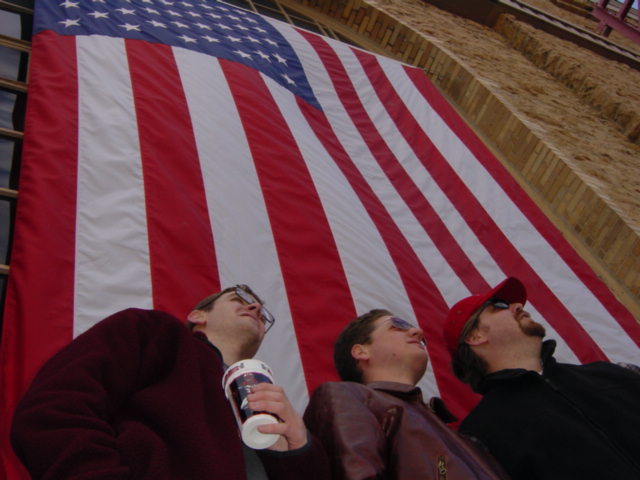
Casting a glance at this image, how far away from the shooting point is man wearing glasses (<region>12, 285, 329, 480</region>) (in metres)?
1.27

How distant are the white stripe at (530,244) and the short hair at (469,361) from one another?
110 cm

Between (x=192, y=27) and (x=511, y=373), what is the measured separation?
9.41ft

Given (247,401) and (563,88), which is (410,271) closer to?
(247,401)


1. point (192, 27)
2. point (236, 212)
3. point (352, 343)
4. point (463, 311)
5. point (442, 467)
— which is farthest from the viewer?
point (192, 27)

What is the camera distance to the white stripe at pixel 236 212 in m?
2.62

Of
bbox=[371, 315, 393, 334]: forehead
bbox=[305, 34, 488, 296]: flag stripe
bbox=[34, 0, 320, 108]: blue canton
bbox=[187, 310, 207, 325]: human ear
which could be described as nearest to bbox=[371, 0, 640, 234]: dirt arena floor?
bbox=[305, 34, 488, 296]: flag stripe

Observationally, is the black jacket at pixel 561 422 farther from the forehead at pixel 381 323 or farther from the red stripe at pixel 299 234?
the red stripe at pixel 299 234

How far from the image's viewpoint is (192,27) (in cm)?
417

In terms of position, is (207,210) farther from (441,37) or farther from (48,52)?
(441,37)

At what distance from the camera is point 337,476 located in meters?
1.60

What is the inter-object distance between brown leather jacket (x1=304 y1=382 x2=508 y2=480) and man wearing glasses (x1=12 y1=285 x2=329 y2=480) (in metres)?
0.14

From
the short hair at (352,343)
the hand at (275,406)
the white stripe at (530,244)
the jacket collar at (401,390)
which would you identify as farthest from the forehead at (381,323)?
the white stripe at (530,244)

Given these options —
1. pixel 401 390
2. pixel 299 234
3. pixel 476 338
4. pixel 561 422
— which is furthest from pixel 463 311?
pixel 299 234

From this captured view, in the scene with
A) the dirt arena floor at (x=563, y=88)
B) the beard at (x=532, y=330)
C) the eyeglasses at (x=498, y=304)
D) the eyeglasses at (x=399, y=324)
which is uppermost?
the dirt arena floor at (x=563, y=88)
